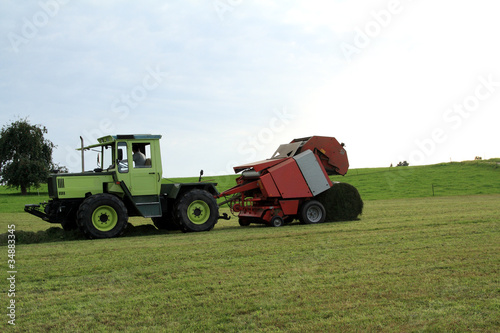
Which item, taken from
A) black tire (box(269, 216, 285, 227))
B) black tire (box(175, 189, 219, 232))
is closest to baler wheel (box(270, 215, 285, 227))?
black tire (box(269, 216, 285, 227))

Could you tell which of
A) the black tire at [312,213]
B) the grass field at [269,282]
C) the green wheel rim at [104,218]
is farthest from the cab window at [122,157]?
the black tire at [312,213]

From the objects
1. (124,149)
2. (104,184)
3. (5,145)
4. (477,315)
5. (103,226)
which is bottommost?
(477,315)

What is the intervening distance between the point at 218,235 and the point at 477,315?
7693 millimetres

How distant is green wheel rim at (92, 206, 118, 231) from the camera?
1182 centimetres

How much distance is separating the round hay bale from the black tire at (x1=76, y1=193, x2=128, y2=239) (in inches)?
234

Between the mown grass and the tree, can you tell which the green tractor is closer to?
the mown grass

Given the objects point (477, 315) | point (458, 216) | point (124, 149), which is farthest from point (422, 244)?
point (124, 149)

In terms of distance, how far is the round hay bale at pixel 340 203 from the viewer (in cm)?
1502

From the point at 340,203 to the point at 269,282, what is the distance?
29.0 ft

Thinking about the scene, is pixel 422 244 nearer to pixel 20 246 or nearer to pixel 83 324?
pixel 83 324

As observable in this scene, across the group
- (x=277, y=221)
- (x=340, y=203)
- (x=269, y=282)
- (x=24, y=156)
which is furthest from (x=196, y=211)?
(x=24, y=156)

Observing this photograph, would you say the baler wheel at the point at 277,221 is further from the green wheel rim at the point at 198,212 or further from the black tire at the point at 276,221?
the green wheel rim at the point at 198,212

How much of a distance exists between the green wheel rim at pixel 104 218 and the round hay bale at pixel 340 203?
6057 mm

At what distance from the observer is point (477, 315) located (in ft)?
16.5
